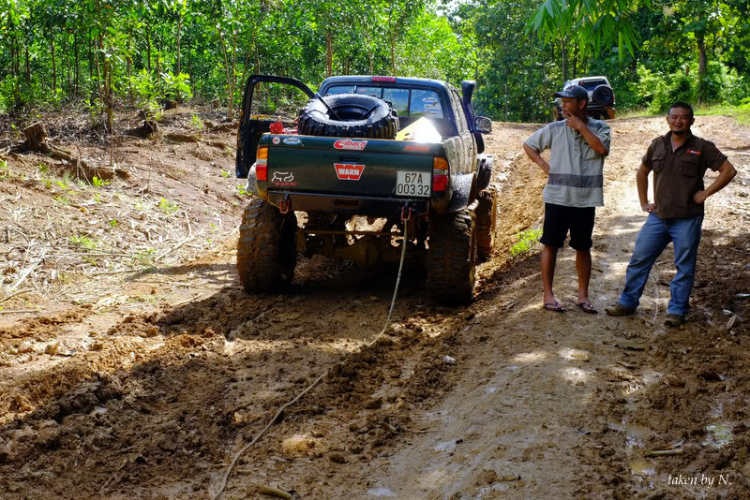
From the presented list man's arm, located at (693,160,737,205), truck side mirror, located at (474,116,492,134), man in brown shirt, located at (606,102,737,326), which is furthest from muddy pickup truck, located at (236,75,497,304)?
man's arm, located at (693,160,737,205)

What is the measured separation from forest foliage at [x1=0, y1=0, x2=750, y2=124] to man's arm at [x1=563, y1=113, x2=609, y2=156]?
1.92 feet

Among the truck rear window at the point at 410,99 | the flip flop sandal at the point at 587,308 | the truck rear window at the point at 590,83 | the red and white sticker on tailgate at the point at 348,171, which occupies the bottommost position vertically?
the flip flop sandal at the point at 587,308

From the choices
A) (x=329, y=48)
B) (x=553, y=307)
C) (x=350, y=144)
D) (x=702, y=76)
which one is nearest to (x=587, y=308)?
(x=553, y=307)

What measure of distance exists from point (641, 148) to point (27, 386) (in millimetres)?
13539

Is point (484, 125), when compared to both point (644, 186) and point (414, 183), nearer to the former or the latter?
point (414, 183)

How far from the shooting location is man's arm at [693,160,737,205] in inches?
198

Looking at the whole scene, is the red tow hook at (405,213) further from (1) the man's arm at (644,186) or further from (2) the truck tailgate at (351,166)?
(1) the man's arm at (644,186)

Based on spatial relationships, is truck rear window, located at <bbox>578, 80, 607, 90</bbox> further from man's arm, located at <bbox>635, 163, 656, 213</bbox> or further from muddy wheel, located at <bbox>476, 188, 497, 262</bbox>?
man's arm, located at <bbox>635, 163, 656, 213</bbox>

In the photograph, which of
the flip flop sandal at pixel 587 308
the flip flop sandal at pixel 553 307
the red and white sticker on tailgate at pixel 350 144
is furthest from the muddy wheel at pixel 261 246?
the flip flop sandal at pixel 587 308

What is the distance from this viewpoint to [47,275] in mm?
7398

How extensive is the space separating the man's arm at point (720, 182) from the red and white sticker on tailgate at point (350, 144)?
2.53 meters

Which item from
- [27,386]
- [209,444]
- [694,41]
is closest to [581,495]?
[209,444]

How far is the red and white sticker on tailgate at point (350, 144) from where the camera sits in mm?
5992

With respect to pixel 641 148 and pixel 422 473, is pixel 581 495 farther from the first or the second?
pixel 641 148
